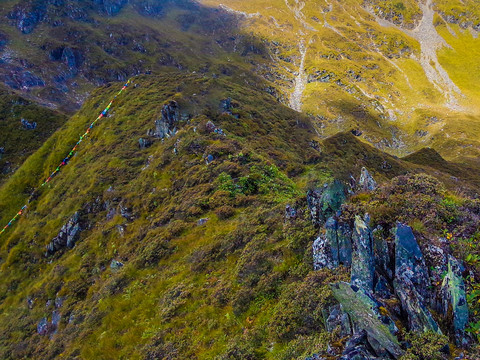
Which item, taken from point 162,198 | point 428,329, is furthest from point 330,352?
point 162,198

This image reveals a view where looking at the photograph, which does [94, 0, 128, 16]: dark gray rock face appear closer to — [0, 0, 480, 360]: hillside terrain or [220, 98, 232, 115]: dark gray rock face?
[0, 0, 480, 360]: hillside terrain

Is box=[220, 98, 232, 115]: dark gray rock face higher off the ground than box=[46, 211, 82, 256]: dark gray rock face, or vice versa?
box=[220, 98, 232, 115]: dark gray rock face

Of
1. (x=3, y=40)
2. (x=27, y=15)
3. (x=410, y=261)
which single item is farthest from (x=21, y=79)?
(x=410, y=261)

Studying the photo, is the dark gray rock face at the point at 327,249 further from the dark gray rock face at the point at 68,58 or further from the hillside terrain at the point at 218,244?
the dark gray rock face at the point at 68,58

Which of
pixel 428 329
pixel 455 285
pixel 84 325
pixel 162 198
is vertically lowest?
pixel 84 325

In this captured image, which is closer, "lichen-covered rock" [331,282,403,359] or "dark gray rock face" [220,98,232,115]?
"lichen-covered rock" [331,282,403,359]

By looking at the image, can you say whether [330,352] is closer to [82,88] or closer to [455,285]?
[455,285]

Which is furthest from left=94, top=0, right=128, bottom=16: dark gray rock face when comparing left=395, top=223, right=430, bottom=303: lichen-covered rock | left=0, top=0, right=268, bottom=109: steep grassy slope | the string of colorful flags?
left=395, top=223, right=430, bottom=303: lichen-covered rock
